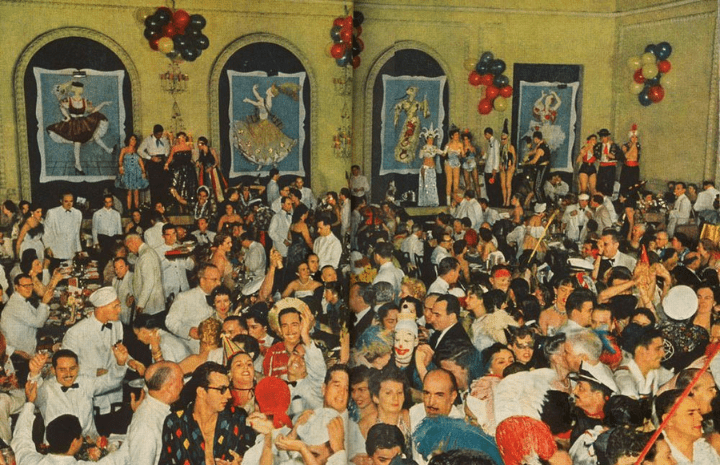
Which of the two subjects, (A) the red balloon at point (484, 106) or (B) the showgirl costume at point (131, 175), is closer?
(B) the showgirl costume at point (131, 175)

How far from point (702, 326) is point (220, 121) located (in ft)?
8.38

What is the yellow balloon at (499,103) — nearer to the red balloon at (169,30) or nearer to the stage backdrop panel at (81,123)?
the red balloon at (169,30)

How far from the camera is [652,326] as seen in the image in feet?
12.3

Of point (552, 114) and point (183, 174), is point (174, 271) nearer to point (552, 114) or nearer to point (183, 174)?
point (183, 174)

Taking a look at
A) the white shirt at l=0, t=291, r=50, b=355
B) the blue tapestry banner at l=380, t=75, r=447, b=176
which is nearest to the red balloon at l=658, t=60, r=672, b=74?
the blue tapestry banner at l=380, t=75, r=447, b=176

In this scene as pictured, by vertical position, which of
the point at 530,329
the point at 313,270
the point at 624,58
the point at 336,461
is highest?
the point at 624,58

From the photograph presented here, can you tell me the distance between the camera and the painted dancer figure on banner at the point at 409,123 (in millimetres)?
3637

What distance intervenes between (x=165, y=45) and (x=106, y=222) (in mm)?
823

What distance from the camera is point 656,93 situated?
368cm

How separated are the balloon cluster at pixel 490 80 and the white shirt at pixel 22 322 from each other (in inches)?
87.1

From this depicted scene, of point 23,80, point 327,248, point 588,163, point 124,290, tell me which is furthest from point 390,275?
point 23,80

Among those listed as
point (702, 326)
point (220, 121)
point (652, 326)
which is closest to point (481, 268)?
point (652, 326)

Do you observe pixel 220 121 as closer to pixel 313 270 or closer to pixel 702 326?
pixel 313 270

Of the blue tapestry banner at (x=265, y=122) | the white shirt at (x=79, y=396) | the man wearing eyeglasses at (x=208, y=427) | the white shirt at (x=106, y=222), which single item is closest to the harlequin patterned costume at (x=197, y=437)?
the man wearing eyeglasses at (x=208, y=427)
